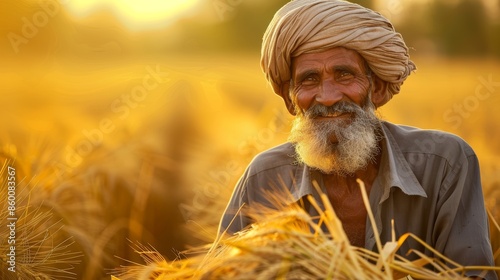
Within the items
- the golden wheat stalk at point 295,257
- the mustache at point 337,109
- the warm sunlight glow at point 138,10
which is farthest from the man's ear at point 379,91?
the warm sunlight glow at point 138,10

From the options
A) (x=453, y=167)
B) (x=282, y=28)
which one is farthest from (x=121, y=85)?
(x=453, y=167)

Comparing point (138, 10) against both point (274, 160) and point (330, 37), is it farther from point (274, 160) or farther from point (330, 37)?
point (330, 37)

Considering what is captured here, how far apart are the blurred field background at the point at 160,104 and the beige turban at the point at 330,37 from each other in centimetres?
140

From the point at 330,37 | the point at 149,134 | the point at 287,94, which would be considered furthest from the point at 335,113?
the point at 149,134

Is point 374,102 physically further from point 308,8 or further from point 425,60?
point 425,60

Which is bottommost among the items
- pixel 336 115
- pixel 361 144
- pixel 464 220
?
pixel 464 220

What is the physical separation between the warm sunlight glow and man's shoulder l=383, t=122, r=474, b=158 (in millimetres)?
2265

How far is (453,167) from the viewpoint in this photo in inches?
142

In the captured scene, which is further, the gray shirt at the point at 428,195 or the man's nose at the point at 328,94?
the man's nose at the point at 328,94

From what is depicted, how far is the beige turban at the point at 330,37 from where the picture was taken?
3.68m

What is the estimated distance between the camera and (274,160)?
13.1ft

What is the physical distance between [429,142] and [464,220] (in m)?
0.42

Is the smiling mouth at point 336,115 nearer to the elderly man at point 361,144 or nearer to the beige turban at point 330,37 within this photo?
the elderly man at point 361,144

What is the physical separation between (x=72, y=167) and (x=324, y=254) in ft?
10.3
